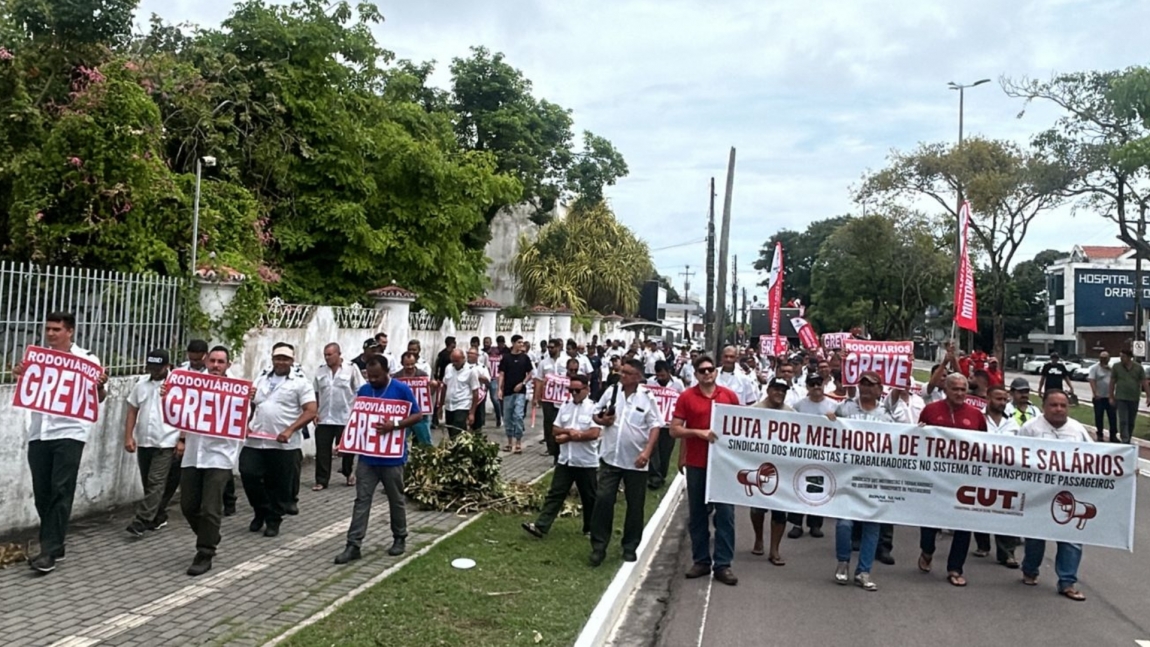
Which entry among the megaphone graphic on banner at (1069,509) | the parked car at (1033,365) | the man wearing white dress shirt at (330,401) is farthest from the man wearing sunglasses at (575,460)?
the parked car at (1033,365)

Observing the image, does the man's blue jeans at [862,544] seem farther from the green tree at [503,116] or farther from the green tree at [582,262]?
the green tree at [582,262]

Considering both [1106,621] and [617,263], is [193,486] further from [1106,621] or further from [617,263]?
[617,263]

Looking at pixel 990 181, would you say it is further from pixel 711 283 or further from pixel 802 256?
pixel 802 256

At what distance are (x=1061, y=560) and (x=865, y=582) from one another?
1.59 meters

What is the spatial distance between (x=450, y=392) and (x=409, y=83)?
1130cm

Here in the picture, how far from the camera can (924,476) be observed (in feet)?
26.6

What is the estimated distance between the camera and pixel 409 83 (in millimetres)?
22438

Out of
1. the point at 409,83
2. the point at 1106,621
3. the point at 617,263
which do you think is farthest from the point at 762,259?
the point at 1106,621

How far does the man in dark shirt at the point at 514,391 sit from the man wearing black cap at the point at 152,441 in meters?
7.05

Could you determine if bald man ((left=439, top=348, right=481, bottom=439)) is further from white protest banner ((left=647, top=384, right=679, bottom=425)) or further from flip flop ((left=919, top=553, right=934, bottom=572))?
flip flop ((left=919, top=553, right=934, bottom=572))

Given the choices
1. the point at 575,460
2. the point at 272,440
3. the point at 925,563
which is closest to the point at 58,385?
the point at 272,440

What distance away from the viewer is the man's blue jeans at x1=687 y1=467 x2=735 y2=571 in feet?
25.8

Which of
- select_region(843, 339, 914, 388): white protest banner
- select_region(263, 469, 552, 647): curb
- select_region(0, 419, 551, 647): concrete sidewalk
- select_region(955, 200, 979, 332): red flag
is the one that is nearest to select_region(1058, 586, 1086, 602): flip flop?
select_region(843, 339, 914, 388): white protest banner

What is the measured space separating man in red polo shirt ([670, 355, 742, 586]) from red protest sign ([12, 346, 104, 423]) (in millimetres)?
4512
